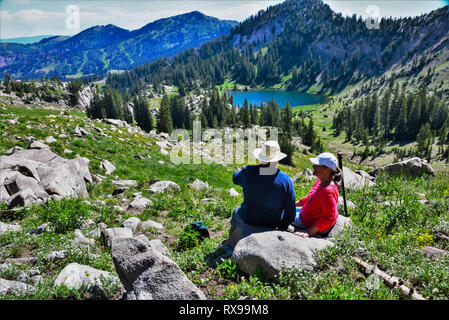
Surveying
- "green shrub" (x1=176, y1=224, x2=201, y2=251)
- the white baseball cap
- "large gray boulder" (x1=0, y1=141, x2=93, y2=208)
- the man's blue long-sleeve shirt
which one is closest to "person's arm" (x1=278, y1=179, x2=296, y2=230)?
the man's blue long-sleeve shirt

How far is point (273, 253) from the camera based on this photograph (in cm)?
563

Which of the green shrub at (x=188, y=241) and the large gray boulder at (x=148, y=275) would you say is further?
the green shrub at (x=188, y=241)

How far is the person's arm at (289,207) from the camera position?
6.48 m

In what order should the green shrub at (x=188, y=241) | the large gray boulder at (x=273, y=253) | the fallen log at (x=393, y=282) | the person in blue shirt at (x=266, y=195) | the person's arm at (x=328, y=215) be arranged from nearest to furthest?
the fallen log at (x=393, y=282) → the large gray boulder at (x=273, y=253) → the person in blue shirt at (x=266, y=195) → the person's arm at (x=328, y=215) → the green shrub at (x=188, y=241)

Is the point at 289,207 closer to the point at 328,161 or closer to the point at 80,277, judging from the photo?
the point at 328,161

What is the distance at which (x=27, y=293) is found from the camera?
4879 millimetres

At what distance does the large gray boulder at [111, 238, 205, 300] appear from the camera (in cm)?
481

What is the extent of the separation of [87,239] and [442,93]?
259 metres

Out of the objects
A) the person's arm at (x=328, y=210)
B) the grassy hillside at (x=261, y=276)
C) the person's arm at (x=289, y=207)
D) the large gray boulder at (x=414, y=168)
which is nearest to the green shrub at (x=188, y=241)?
the grassy hillside at (x=261, y=276)

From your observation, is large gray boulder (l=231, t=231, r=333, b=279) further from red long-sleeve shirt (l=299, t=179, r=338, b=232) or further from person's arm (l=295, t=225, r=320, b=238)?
red long-sleeve shirt (l=299, t=179, r=338, b=232)

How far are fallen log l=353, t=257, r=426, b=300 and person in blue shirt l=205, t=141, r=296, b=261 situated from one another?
1.91 metres

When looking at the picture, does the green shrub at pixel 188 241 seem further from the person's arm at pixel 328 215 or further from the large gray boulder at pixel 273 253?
the person's arm at pixel 328 215

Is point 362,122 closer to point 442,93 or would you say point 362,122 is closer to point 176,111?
point 442,93

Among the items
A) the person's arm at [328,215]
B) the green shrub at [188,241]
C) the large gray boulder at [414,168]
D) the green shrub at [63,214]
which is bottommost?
the large gray boulder at [414,168]
